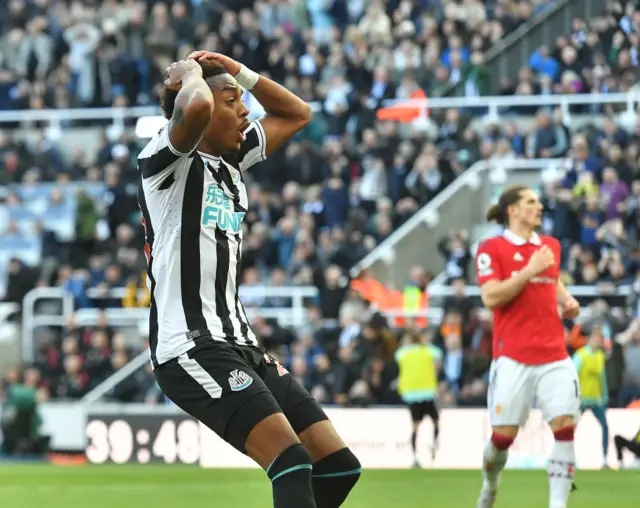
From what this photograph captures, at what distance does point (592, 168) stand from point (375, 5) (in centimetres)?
703

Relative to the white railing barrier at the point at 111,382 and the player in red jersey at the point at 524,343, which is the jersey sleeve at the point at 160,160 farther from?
the white railing barrier at the point at 111,382

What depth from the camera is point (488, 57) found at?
86.2ft

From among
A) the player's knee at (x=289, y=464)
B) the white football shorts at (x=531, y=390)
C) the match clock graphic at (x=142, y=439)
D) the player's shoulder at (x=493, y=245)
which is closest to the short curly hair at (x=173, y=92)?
the player's knee at (x=289, y=464)

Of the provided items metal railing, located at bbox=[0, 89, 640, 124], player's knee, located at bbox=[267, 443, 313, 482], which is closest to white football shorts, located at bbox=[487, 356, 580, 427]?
player's knee, located at bbox=[267, 443, 313, 482]

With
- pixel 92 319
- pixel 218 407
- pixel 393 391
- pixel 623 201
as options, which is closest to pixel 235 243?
pixel 218 407

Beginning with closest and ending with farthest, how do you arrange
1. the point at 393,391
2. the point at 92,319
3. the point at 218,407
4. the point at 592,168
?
the point at 218,407 < the point at 393,391 < the point at 592,168 < the point at 92,319

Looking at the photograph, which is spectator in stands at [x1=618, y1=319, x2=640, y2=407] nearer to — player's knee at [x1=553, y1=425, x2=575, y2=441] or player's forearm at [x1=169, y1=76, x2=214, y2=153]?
player's knee at [x1=553, y1=425, x2=575, y2=441]

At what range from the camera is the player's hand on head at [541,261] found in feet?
31.4

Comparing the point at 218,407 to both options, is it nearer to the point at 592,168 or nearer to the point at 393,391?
the point at 393,391

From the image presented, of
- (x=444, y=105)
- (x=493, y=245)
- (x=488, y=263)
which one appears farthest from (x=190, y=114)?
(x=444, y=105)

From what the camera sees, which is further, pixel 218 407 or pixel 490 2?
pixel 490 2

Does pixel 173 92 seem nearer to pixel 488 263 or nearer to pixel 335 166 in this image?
pixel 488 263

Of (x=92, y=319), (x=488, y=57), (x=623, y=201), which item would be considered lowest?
(x=92, y=319)

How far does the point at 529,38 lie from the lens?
2638cm
